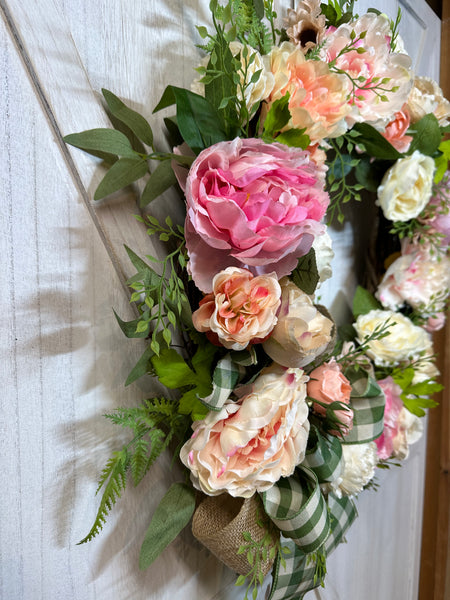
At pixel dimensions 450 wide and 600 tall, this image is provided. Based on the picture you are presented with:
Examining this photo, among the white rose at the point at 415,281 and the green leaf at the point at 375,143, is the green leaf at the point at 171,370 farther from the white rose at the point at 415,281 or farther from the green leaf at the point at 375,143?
the white rose at the point at 415,281

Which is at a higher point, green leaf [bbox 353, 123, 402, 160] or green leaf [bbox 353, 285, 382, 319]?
green leaf [bbox 353, 123, 402, 160]

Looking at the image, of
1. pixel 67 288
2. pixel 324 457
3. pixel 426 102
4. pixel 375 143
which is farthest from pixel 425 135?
pixel 67 288

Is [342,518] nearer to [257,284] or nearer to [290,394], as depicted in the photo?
[290,394]

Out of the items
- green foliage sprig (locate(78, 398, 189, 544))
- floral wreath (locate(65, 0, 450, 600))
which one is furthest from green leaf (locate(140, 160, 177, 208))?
green foliage sprig (locate(78, 398, 189, 544))

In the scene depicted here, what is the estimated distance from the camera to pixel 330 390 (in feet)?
2.31

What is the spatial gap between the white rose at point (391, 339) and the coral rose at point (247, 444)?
43 cm

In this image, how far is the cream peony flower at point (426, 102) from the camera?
92 centimetres

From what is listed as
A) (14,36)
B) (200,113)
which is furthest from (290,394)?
(14,36)

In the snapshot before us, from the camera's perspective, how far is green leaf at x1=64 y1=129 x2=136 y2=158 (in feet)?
1.77

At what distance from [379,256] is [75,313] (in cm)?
78

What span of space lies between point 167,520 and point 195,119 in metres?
0.50

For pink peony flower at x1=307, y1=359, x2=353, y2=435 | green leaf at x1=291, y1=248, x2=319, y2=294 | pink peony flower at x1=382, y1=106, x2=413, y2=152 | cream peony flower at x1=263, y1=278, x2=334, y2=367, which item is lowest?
pink peony flower at x1=307, y1=359, x2=353, y2=435

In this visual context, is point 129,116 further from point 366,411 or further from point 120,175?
point 366,411

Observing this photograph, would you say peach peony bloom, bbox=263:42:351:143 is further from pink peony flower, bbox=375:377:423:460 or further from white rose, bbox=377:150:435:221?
pink peony flower, bbox=375:377:423:460
